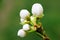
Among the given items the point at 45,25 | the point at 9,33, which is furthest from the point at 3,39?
the point at 45,25

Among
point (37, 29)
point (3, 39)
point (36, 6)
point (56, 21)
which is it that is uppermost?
point (36, 6)

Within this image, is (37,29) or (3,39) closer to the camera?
(37,29)

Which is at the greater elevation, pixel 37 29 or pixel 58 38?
pixel 37 29

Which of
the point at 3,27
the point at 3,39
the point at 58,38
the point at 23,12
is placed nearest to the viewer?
the point at 23,12

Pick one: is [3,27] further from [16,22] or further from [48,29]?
[48,29]

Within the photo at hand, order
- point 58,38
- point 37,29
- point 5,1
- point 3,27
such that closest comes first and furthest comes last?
point 37,29 < point 58,38 < point 3,27 < point 5,1

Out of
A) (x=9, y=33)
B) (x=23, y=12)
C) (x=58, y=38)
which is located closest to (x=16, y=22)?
(x=9, y=33)

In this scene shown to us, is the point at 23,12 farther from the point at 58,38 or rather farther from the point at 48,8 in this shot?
the point at 48,8
